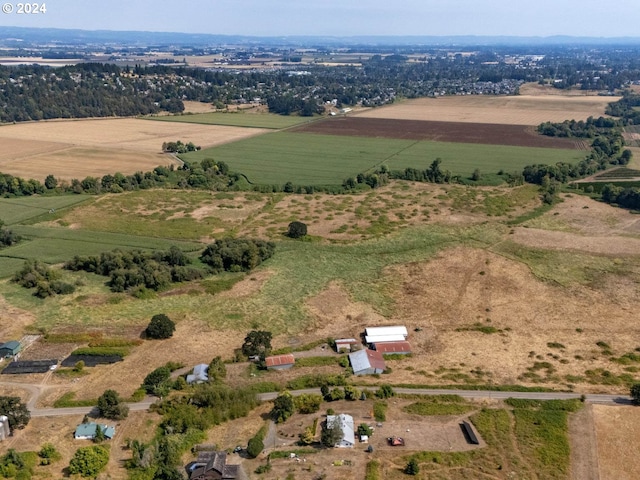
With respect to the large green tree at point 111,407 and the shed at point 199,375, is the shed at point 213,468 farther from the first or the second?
the shed at point 199,375

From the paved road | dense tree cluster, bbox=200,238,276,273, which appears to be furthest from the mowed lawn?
the paved road

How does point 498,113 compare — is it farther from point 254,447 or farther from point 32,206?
point 254,447

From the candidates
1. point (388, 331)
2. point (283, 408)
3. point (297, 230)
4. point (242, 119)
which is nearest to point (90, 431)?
point (283, 408)

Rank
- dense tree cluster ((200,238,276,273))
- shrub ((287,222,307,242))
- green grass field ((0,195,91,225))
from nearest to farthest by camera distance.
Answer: dense tree cluster ((200,238,276,273)), shrub ((287,222,307,242)), green grass field ((0,195,91,225))

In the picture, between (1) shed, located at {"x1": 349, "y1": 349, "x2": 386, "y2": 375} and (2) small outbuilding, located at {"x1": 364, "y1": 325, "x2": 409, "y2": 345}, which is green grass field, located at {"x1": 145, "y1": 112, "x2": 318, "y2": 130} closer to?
(2) small outbuilding, located at {"x1": 364, "y1": 325, "x2": 409, "y2": 345}

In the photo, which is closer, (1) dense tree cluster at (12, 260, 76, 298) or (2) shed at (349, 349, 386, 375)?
(2) shed at (349, 349, 386, 375)

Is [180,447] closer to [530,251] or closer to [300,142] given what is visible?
[530,251]

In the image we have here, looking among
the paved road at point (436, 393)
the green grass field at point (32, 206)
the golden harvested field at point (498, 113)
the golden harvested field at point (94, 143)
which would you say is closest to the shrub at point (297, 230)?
the paved road at point (436, 393)
